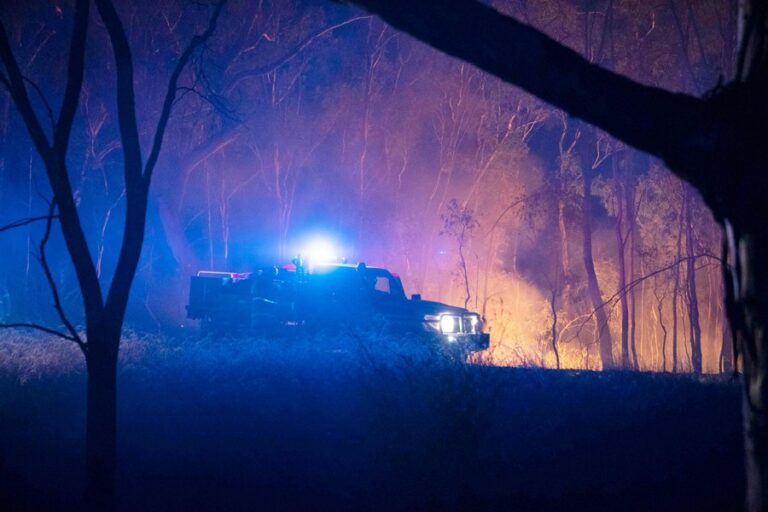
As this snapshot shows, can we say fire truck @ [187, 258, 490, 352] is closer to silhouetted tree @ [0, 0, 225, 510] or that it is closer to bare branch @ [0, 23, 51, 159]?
silhouetted tree @ [0, 0, 225, 510]

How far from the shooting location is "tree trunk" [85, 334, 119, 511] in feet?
15.9

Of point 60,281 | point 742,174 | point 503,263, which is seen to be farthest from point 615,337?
point 742,174

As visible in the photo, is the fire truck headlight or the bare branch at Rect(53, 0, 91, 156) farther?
the fire truck headlight

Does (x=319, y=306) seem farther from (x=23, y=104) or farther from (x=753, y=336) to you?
(x=753, y=336)

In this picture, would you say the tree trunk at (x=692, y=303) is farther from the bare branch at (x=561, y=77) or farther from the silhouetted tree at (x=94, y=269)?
the bare branch at (x=561, y=77)

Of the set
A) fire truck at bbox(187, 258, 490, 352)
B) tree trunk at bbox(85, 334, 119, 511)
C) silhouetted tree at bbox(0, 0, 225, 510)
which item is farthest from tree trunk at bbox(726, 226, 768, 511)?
fire truck at bbox(187, 258, 490, 352)

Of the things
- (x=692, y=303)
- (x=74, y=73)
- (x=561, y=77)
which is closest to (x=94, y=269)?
(x=74, y=73)

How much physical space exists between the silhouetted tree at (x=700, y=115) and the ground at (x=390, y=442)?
2.89 m

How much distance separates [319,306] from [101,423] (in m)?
7.79

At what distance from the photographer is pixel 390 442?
5.79m

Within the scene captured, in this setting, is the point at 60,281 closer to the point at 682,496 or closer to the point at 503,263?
the point at 503,263

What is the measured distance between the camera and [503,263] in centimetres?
3425

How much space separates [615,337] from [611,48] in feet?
47.4

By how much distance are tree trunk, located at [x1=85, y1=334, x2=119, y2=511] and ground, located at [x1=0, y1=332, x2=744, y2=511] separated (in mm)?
841
